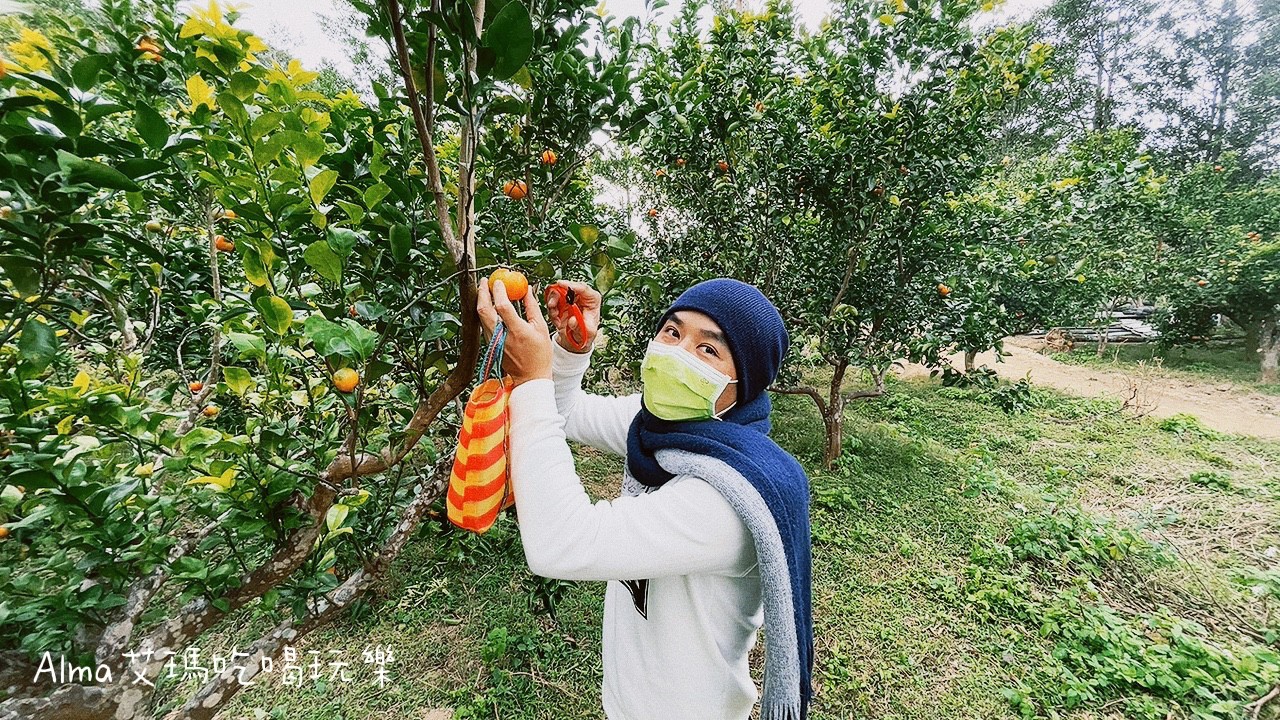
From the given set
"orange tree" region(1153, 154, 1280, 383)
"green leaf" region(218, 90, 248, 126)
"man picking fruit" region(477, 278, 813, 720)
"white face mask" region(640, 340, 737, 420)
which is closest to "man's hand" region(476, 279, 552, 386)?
"man picking fruit" region(477, 278, 813, 720)

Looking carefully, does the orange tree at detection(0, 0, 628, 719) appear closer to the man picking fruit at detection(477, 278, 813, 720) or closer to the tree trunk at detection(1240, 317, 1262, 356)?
the man picking fruit at detection(477, 278, 813, 720)

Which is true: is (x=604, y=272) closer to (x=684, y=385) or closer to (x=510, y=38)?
(x=684, y=385)

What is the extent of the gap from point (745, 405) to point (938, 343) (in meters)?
3.27

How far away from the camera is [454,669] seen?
7.91 ft

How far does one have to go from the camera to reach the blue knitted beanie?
3.43 ft

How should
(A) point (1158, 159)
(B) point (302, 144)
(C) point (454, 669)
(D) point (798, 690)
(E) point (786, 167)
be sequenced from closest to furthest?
(B) point (302, 144), (D) point (798, 690), (C) point (454, 669), (E) point (786, 167), (A) point (1158, 159)

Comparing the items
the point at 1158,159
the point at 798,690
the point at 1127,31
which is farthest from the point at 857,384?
the point at 1127,31

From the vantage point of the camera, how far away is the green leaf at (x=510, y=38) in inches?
26.0

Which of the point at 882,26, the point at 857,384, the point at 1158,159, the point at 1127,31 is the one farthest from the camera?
the point at 1127,31

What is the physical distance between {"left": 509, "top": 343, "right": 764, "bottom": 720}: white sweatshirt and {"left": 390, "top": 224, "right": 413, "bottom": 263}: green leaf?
327 millimetres

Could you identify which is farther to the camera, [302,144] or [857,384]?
[857,384]

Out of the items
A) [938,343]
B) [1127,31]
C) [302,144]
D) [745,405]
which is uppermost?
[1127,31]

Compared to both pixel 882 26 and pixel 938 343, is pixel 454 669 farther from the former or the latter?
pixel 882 26

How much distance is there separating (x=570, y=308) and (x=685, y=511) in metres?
0.50
